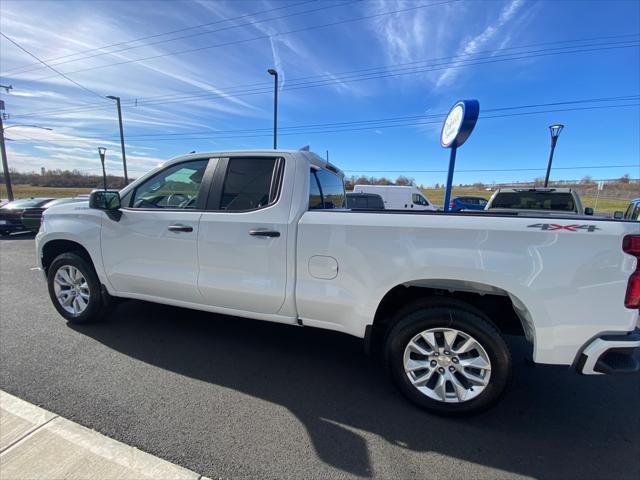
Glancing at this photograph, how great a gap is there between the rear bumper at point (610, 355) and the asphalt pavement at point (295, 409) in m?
0.49

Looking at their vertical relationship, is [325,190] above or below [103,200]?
above

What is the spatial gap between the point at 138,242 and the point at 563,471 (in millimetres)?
3793

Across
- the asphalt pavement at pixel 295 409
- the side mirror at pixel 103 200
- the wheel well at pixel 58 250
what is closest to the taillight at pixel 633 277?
the asphalt pavement at pixel 295 409

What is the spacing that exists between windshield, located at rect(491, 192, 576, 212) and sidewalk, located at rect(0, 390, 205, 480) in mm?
7243

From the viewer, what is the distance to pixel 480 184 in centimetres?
6906

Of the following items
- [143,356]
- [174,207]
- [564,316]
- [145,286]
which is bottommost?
[143,356]

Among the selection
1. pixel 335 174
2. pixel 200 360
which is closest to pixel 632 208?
pixel 335 174

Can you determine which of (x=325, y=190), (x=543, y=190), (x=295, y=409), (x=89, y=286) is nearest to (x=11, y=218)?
(x=89, y=286)

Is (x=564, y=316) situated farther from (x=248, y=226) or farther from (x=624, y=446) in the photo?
(x=248, y=226)

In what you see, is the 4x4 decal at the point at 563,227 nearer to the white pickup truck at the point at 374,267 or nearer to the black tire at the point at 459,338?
the white pickup truck at the point at 374,267

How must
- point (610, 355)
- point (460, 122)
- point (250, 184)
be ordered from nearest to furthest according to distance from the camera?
point (610, 355), point (250, 184), point (460, 122)

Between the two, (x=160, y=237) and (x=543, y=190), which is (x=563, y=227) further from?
(x=543, y=190)

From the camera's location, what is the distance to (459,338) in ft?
7.66

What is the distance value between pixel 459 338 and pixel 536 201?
577 cm
